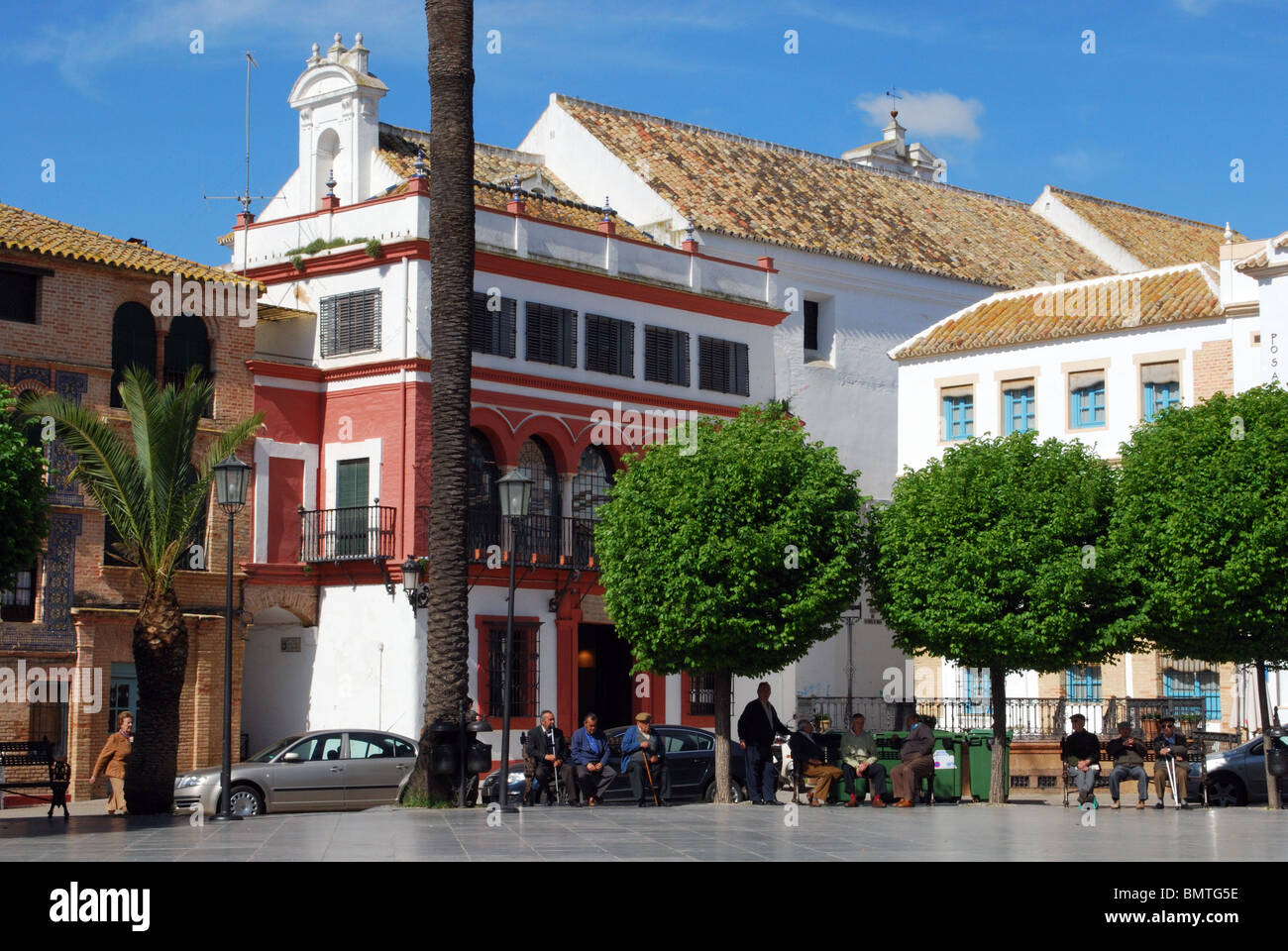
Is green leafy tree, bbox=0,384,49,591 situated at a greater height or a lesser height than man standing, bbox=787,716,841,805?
greater

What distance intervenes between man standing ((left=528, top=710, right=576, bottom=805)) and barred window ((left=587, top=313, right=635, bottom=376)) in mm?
12781

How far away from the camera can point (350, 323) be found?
36.4m

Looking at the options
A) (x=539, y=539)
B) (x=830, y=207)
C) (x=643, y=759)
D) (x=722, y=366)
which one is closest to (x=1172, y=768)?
(x=643, y=759)

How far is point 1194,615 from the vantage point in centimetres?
2839

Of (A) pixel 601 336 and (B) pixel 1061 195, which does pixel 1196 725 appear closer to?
(A) pixel 601 336

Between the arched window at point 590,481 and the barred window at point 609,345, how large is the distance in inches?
66.4

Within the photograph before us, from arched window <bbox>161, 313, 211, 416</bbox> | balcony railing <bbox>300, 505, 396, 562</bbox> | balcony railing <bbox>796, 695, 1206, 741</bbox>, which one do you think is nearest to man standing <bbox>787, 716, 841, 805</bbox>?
balcony railing <bbox>796, 695, 1206, 741</bbox>

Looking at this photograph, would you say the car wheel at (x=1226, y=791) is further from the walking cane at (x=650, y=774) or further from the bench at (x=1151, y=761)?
the walking cane at (x=650, y=774)

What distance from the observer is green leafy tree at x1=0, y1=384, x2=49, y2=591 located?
22.0m

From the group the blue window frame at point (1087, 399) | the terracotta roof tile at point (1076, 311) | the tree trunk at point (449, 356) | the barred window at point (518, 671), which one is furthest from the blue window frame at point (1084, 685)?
the tree trunk at point (449, 356)

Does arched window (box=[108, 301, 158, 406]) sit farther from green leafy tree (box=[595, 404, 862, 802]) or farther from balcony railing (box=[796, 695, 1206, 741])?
balcony railing (box=[796, 695, 1206, 741])

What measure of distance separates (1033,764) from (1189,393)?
9.35 m

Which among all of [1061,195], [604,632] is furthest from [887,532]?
[1061,195]

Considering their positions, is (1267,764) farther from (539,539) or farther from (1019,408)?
(1019,408)
